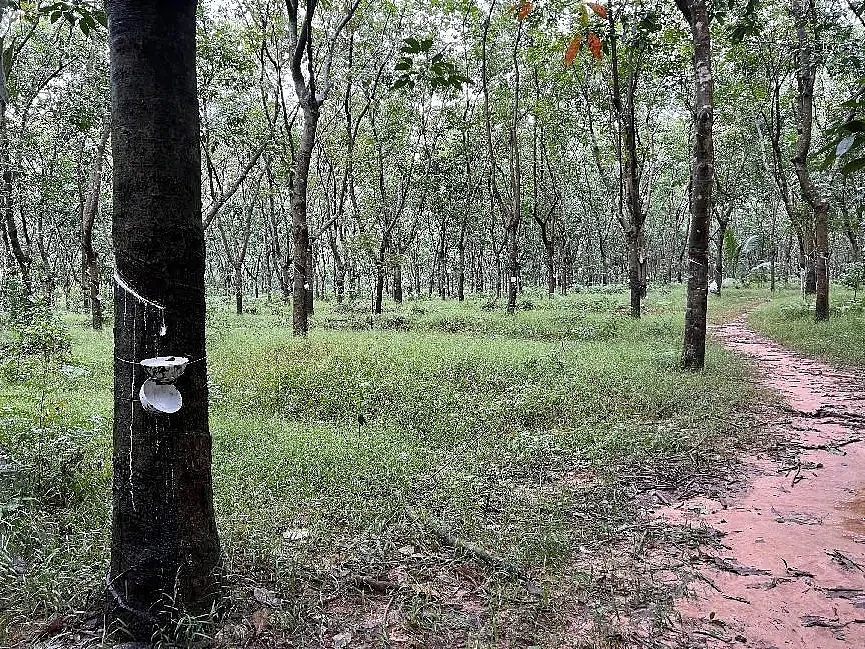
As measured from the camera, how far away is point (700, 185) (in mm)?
8953

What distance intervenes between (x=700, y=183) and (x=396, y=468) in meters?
7.06

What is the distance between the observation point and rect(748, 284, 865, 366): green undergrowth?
33.9 ft

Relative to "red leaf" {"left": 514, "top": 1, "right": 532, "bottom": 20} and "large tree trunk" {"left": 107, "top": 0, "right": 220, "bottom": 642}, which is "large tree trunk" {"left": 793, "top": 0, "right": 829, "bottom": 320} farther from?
"large tree trunk" {"left": 107, "top": 0, "right": 220, "bottom": 642}

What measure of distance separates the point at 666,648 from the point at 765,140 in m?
29.1

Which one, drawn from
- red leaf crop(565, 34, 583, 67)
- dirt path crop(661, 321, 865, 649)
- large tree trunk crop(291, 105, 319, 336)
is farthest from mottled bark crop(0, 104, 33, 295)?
dirt path crop(661, 321, 865, 649)

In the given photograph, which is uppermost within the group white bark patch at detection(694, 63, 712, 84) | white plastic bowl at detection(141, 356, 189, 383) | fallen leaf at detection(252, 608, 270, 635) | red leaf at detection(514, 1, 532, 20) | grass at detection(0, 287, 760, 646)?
white bark patch at detection(694, 63, 712, 84)

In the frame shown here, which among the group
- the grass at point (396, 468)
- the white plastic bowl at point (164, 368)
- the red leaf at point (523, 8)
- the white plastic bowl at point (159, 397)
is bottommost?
the grass at point (396, 468)

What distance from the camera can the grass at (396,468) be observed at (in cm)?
319

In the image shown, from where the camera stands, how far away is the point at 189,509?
2.70 metres

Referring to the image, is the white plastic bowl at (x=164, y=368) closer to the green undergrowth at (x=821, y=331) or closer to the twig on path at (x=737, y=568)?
the twig on path at (x=737, y=568)

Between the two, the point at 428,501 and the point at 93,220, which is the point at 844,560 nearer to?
the point at 428,501

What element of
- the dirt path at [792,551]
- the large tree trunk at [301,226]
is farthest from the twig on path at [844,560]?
the large tree trunk at [301,226]

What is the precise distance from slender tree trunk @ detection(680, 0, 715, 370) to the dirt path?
105 inches

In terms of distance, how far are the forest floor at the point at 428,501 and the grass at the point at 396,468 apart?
0.02 m
